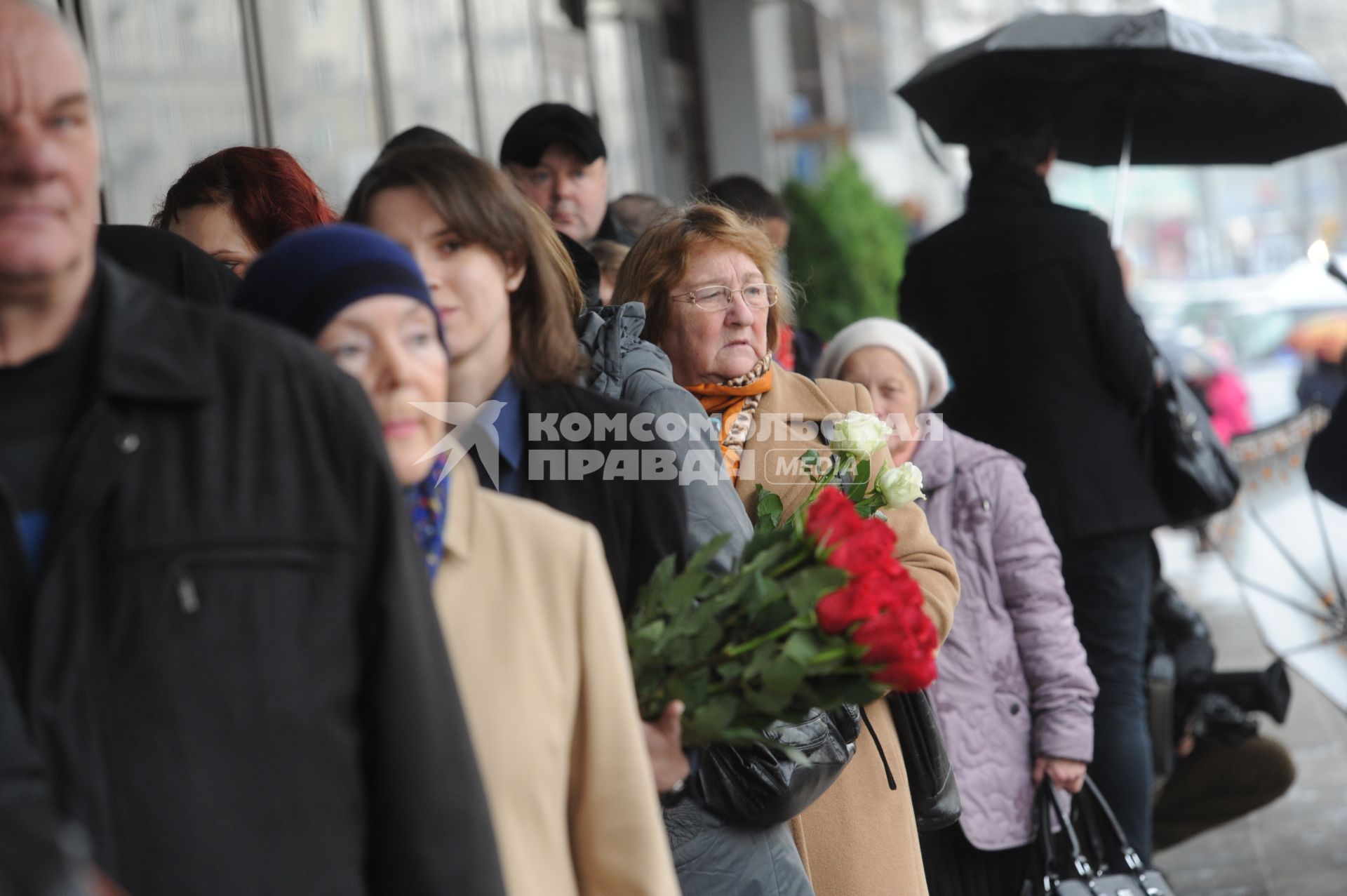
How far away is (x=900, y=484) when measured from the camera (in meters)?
2.82

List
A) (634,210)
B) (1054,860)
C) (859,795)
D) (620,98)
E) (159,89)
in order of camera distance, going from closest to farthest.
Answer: (859,795), (1054,860), (159,89), (634,210), (620,98)

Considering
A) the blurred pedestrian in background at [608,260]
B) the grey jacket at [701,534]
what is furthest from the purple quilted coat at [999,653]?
the grey jacket at [701,534]

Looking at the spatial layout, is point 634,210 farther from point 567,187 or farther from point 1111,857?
point 1111,857

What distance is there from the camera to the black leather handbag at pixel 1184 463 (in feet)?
16.1

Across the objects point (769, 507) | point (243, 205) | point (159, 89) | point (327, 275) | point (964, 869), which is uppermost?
point (159, 89)

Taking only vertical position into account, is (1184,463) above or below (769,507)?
below

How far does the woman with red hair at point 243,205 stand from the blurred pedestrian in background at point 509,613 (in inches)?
47.7

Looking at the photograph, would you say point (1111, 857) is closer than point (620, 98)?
Yes

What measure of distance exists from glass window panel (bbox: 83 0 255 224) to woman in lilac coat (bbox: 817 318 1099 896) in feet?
6.47

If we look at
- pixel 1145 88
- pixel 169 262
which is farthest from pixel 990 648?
pixel 1145 88

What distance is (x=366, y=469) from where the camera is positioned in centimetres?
165

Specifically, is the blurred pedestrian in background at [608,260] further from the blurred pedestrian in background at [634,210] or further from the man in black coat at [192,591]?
the man in black coat at [192,591]

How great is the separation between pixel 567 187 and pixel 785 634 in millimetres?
2534

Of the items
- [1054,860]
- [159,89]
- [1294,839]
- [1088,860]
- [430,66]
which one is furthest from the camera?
[430,66]
